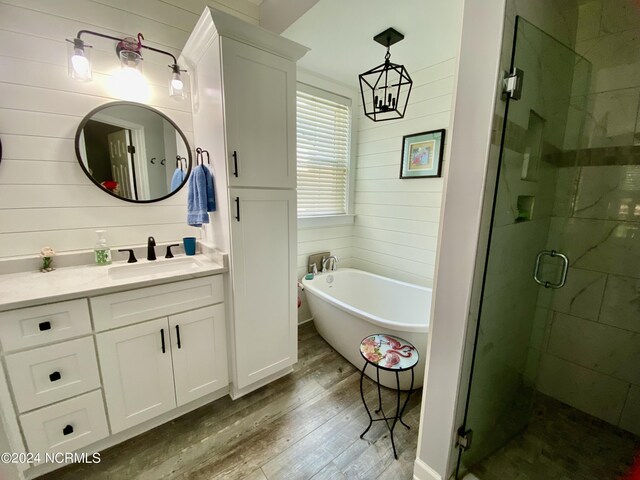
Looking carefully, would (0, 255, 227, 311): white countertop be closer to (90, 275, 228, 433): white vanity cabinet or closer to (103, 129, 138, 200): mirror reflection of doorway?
(90, 275, 228, 433): white vanity cabinet

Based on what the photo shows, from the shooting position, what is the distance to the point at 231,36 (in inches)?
55.0

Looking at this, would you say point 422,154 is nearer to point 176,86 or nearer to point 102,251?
point 176,86

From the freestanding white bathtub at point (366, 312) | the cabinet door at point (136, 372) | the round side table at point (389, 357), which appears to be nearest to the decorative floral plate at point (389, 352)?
the round side table at point (389, 357)

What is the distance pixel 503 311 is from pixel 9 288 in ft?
7.93

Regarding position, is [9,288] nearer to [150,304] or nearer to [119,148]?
[150,304]

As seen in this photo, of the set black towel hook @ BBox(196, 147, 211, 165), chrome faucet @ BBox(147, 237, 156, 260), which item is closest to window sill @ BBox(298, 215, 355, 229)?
black towel hook @ BBox(196, 147, 211, 165)

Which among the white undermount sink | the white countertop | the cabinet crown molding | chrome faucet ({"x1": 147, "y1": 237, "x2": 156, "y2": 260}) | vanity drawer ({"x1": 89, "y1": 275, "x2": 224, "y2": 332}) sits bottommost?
vanity drawer ({"x1": 89, "y1": 275, "x2": 224, "y2": 332})

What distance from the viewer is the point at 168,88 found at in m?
1.79

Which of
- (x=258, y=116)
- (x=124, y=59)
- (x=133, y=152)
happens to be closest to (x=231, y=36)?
(x=258, y=116)

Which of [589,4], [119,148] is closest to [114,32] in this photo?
[119,148]

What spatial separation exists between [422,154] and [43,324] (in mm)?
2763

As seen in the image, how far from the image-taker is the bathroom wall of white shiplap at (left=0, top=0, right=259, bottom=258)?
53.9 inches

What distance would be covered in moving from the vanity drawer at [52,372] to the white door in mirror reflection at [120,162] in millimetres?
953

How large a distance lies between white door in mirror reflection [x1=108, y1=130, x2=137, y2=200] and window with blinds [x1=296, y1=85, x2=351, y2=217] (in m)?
1.40
